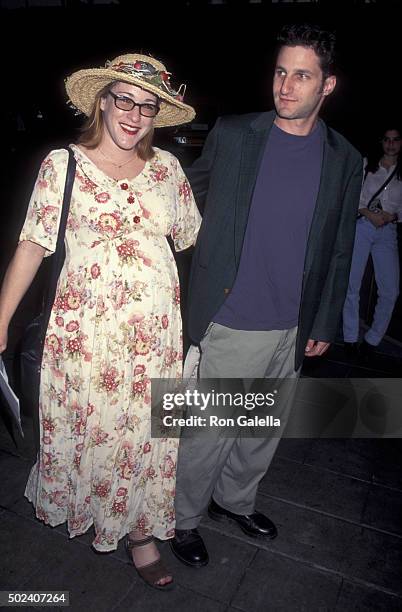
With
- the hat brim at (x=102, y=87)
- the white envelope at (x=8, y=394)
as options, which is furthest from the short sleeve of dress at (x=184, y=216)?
the white envelope at (x=8, y=394)

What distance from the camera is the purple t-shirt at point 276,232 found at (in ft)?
6.49

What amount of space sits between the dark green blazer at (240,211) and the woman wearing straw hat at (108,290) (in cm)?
14

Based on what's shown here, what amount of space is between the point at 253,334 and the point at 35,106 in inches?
549

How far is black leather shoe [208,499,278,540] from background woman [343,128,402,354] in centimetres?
262

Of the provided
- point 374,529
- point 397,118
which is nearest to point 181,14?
point 397,118

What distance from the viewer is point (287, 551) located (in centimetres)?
243

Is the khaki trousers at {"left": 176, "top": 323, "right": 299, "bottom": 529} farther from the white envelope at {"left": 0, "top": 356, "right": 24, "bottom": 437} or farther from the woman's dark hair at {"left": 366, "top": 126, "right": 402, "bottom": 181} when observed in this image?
the woman's dark hair at {"left": 366, "top": 126, "right": 402, "bottom": 181}

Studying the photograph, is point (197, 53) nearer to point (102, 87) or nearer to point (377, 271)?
point (377, 271)

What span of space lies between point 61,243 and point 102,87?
2.09 ft

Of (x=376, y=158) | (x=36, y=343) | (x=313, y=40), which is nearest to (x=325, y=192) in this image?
(x=313, y=40)

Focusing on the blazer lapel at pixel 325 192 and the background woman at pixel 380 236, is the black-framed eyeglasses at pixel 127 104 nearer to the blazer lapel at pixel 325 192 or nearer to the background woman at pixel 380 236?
the blazer lapel at pixel 325 192

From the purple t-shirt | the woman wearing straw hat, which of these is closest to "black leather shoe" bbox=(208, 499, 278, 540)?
the woman wearing straw hat

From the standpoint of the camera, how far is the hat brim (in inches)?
68.4

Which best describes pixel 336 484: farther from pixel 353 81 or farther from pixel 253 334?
pixel 353 81
